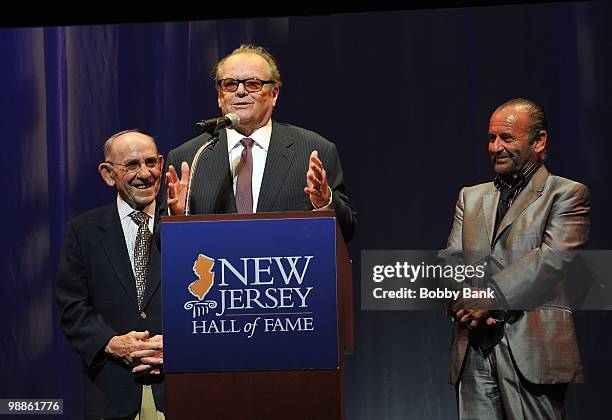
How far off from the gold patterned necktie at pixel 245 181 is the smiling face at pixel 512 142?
1.21m

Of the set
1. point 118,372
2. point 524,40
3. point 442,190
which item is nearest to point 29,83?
point 118,372

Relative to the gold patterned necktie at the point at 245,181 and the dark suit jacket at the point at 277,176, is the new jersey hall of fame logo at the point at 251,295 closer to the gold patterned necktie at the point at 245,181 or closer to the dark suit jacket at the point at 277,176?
the dark suit jacket at the point at 277,176

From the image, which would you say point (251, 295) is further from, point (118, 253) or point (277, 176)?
point (118, 253)

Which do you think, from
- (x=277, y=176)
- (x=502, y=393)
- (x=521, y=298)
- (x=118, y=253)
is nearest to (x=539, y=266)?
(x=521, y=298)

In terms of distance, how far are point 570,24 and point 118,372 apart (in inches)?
→ 106

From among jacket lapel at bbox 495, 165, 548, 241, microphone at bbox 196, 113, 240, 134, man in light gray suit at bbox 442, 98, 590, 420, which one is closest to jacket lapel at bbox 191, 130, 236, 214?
microphone at bbox 196, 113, 240, 134

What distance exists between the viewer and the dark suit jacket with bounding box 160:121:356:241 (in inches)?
169

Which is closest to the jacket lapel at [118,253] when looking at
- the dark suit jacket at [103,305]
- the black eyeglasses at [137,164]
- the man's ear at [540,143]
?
the dark suit jacket at [103,305]

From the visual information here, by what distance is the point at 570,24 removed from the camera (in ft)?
16.3

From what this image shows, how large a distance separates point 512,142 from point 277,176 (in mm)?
1240

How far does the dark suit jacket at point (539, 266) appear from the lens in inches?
183

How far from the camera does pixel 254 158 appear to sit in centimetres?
447

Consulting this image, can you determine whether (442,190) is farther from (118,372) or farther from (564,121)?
(118,372)

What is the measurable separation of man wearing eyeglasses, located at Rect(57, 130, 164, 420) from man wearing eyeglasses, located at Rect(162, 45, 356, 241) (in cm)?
55
